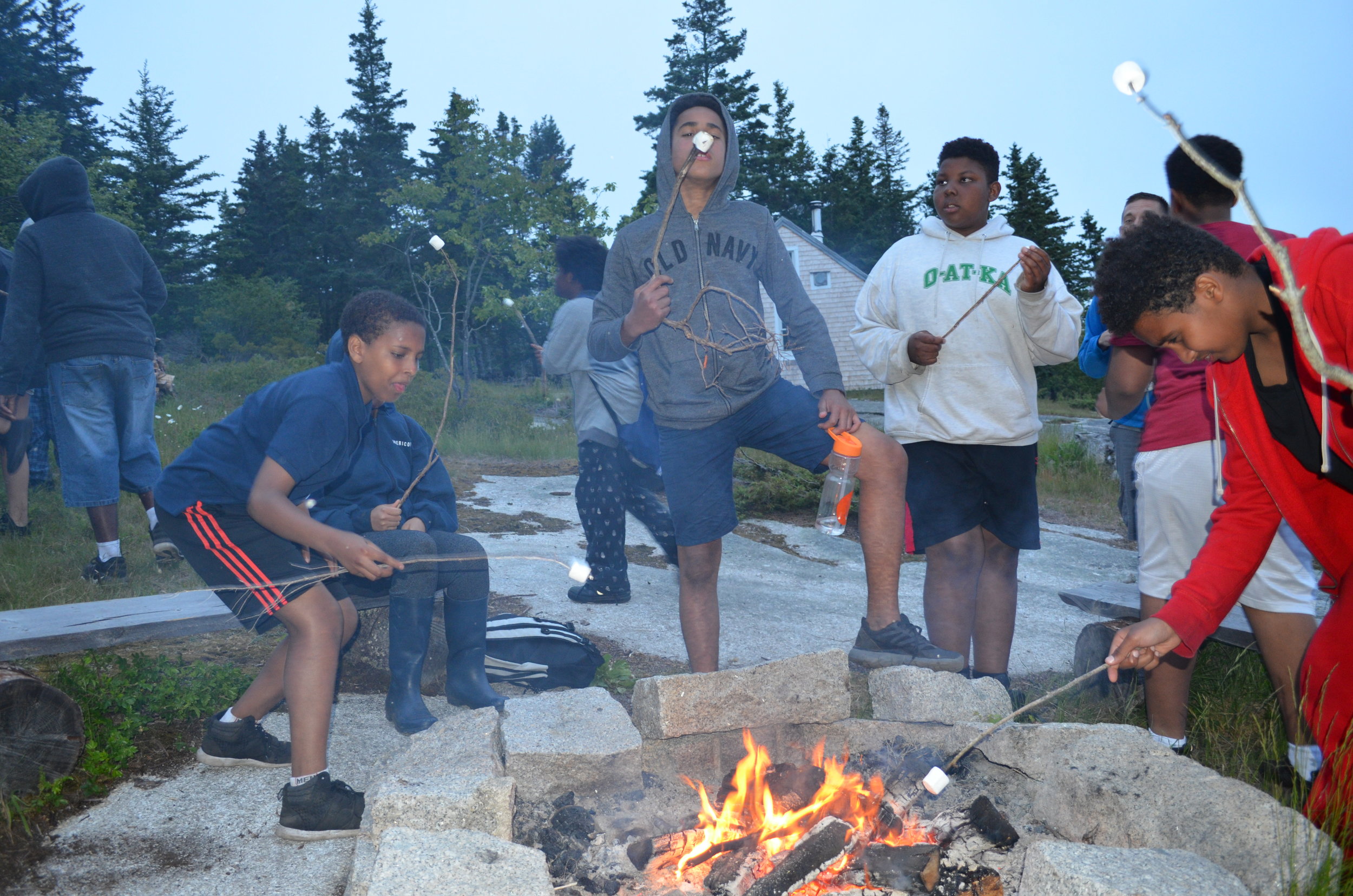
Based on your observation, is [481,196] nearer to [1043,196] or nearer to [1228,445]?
[1043,196]

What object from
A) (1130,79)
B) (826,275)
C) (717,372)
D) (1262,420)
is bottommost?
(1262,420)

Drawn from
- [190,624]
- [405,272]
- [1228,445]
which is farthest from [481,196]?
[1228,445]

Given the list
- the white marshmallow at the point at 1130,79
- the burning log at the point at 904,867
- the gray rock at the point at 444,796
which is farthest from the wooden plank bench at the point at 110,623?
the white marshmallow at the point at 1130,79

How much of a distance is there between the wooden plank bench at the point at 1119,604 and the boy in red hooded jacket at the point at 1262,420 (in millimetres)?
1245

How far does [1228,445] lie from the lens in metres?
2.45

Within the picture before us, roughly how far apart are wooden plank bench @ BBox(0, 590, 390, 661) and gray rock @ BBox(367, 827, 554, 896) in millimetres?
1673

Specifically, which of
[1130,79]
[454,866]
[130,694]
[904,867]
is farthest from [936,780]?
[130,694]

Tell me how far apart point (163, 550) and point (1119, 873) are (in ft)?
17.0

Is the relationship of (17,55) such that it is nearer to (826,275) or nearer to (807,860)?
(826,275)

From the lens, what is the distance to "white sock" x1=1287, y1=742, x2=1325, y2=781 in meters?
2.47

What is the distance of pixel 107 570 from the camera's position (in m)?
4.88

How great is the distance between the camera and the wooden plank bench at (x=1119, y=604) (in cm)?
355

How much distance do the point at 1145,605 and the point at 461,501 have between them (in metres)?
6.26

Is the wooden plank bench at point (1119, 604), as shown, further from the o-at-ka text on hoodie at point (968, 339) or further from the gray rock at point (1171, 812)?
the gray rock at point (1171, 812)
